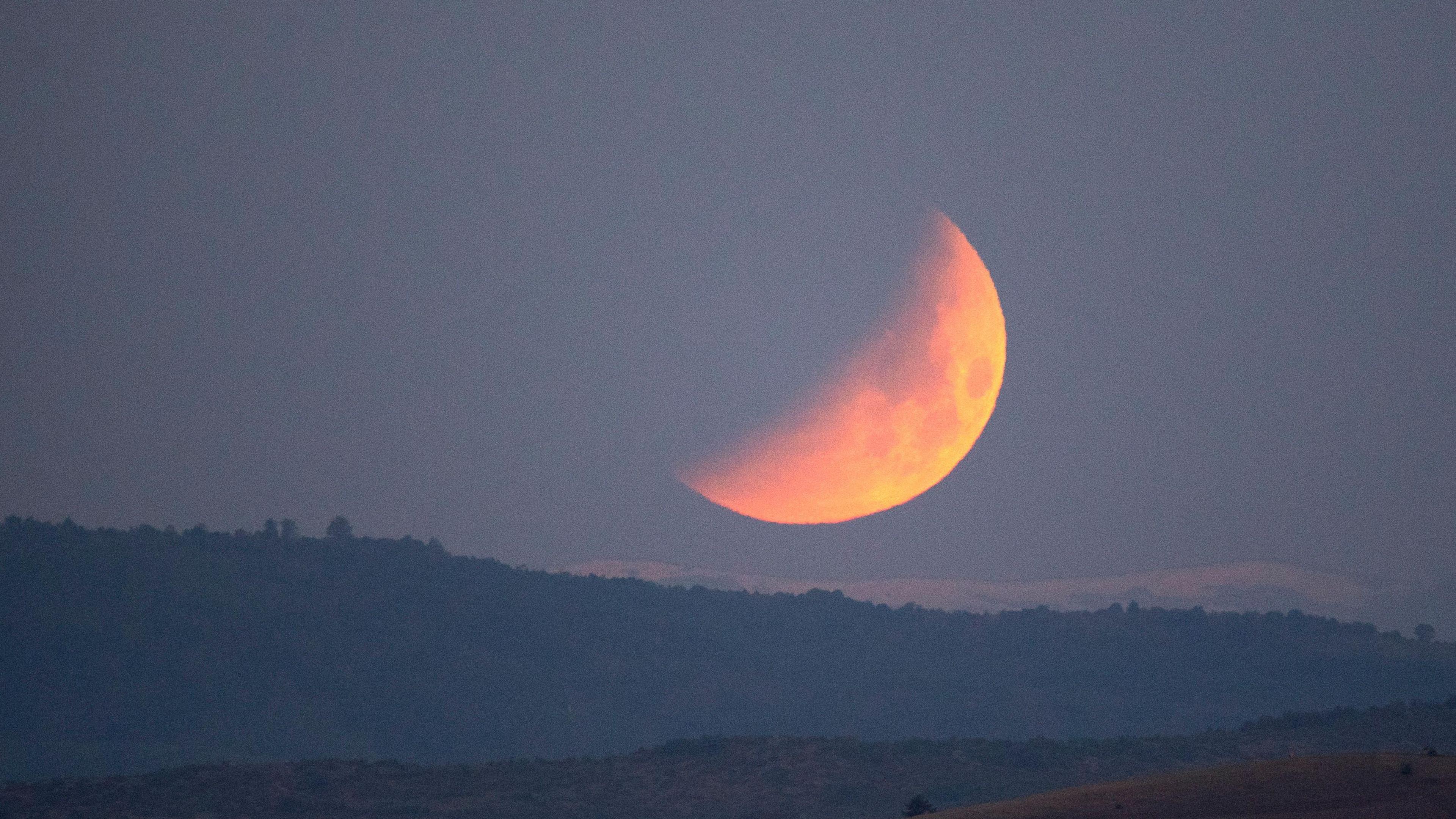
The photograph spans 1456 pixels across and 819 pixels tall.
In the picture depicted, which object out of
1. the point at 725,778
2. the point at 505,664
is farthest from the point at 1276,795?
the point at 505,664

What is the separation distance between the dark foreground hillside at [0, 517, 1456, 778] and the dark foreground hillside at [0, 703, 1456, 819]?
45.5 meters

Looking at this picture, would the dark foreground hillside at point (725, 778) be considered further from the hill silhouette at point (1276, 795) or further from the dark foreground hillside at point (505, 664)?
the dark foreground hillside at point (505, 664)

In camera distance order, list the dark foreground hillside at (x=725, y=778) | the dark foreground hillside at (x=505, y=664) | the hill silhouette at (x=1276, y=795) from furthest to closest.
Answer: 1. the dark foreground hillside at (x=505, y=664)
2. the dark foreground hillside at (x=725, y=778)
3. the hill silhouette at (x=1276, y=795)

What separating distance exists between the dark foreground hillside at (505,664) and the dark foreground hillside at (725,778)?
4551 cm

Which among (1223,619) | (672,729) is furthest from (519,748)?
(1223,619)

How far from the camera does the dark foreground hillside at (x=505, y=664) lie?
362ft

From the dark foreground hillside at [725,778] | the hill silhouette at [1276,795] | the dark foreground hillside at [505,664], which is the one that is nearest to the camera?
the hill silhouette at [1276,795]

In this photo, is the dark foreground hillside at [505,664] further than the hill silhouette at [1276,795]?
Yes

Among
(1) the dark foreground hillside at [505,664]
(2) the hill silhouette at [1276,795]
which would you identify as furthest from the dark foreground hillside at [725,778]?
(1) the dark foreground hillside at [505,664]

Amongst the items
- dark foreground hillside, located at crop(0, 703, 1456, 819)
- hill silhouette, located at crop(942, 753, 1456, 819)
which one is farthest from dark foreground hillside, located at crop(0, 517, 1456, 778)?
hill silhouette, located at crop(942, 753, 1456, 819)

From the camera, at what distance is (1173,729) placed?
110188 mm

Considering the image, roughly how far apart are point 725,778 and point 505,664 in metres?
71.3

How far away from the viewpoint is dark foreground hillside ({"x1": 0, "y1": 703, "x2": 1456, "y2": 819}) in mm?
55281

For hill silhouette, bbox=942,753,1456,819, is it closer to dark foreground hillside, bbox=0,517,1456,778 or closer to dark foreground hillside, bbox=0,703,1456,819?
dark foreground hillside, bbox=0,703,1456,819
